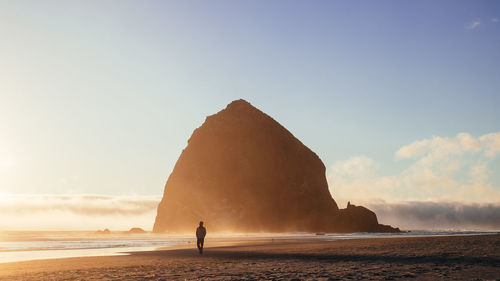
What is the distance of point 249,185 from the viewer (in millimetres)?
150875

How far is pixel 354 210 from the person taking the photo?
152125 millimetres

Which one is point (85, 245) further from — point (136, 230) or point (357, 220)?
point (136, 230)

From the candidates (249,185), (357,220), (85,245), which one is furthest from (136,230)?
(85,245)

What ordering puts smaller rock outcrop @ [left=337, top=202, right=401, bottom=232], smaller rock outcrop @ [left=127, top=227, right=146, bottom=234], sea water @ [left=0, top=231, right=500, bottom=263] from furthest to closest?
smaller rock outcrop @ [left=127, top=227, right=146, bottom=234] < smaller rock outcrop @ [left=337, top=202, right=401, bottom=232] < sea water @ [left=0, top=231, right=500, bottom=263]

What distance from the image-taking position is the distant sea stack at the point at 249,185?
468 feet

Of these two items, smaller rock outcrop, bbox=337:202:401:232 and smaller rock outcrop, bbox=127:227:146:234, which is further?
smaller rock outcrop, bbox=127:227:146:234

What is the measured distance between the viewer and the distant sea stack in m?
142

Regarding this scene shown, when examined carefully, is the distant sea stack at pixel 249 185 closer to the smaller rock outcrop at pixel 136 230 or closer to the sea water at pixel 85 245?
the smaller rock outcrop at pixel 136 230

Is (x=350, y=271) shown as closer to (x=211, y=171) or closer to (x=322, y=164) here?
(x=211, y=171)

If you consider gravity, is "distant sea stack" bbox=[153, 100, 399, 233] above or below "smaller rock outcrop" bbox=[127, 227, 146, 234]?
above

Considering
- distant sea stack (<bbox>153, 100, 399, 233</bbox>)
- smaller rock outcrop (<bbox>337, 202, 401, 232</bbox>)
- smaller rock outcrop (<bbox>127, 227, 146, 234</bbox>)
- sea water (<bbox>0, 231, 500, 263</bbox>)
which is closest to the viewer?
sea water (<bbox>0, 231, 500, 263</bbox>)

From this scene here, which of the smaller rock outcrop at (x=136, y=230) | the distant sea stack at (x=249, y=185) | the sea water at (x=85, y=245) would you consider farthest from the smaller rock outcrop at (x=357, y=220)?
the smaller rock outcrop at (x=136, y=230)

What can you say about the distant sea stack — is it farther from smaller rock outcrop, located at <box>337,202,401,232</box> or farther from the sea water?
the sea water

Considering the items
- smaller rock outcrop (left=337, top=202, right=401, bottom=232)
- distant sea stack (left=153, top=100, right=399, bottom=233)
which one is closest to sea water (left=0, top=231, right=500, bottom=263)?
distant sea stack (left=153, top=100, right=399, bottom=233)
